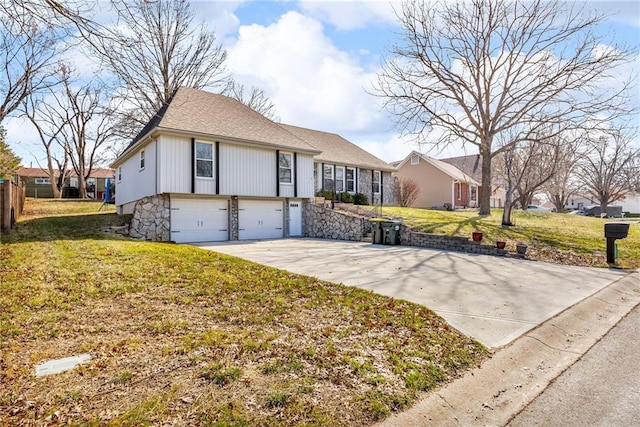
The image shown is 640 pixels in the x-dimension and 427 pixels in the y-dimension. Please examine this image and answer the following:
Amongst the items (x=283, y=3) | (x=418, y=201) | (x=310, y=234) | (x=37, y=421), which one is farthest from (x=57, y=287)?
(x=418, y=201)

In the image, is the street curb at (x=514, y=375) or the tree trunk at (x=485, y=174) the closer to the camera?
the street curb at (x=514, y=375)

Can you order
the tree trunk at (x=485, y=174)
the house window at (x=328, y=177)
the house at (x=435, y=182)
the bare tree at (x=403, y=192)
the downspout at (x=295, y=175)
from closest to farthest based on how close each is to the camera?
the downspout at (x=295, y=175)
the tree trunk at (x=485, y=174)
the house window at (x=328, y=177)
the bare tree at (x=403, y=192)
the house at (x=435, y=182)

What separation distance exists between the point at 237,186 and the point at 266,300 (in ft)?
33.5

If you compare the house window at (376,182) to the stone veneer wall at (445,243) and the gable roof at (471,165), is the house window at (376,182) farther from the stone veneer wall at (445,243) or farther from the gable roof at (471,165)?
the gable roof at (471,165)

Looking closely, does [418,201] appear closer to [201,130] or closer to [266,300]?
[201,130]

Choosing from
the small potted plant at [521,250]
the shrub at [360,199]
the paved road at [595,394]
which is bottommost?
the paved road at [595,394]

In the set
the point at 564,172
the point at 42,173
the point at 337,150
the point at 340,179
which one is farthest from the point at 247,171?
the point at 42,173

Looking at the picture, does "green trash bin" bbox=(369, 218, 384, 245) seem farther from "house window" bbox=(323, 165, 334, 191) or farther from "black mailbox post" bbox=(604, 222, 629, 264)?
"house window" bbox=(323, 165, 334, 191)

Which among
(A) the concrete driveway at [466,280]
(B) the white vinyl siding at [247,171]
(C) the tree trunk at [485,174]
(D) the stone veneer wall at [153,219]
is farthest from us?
(C) the tree trunk at [485,174]

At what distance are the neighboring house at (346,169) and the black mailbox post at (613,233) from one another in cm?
1309

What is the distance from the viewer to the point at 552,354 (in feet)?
13.7

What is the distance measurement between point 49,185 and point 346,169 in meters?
31.9

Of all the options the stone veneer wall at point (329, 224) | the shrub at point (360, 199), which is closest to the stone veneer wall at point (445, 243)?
the stone veneer wall at point (329, 224)

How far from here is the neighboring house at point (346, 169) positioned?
21275mm
